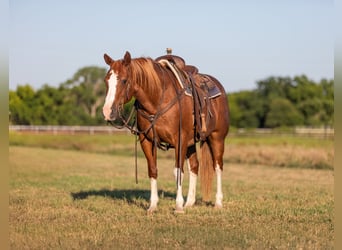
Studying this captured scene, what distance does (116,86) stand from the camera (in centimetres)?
805

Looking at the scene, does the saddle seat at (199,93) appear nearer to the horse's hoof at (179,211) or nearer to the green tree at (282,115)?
the horse's hoof at (179,211)

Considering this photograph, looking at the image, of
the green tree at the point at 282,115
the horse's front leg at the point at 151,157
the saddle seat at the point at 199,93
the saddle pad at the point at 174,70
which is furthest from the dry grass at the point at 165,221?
the green tree at the point at 282,115

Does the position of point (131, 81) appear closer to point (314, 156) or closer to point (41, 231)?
Result: point (41, 231)

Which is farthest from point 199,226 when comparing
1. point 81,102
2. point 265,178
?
point 81,102

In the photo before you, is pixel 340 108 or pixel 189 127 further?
pixel 189 127

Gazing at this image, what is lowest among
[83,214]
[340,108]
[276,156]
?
[276,156]

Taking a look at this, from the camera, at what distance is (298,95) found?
78250 millimetres

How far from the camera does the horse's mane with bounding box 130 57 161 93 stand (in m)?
8.61

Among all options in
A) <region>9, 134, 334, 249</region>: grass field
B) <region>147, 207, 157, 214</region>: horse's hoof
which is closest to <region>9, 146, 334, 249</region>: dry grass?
<region>9, 134, 334, 249</region>: grass field

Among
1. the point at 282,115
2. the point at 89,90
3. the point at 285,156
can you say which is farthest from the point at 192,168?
the point at 282,115

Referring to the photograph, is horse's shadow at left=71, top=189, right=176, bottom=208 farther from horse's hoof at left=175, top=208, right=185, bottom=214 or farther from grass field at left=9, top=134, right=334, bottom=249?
horse's hoof at left=175, top=208, right=185, bottom=214

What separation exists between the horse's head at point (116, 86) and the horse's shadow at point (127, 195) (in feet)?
8.81

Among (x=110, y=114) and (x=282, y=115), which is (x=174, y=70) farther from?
(x=282, y=115)

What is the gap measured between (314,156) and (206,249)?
20.2 m
